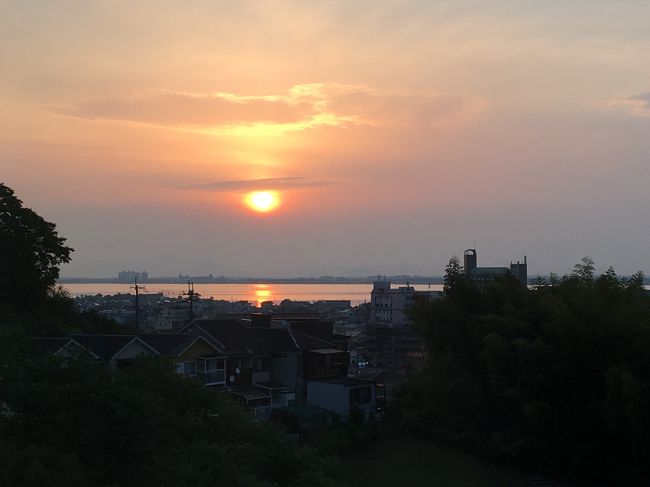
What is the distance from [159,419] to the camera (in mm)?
9281

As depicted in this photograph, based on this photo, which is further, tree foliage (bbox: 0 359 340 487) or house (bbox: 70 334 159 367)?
house (bbox: 70 334 159 367)

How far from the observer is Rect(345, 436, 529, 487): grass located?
15.0 meters

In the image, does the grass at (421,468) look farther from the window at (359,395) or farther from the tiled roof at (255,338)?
the tiled roof at (255,338)

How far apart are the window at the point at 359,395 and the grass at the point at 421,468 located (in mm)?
1998

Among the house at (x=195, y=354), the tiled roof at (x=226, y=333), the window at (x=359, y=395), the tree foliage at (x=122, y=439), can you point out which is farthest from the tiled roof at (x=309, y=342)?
the tree foliage at (x=122, y=439)

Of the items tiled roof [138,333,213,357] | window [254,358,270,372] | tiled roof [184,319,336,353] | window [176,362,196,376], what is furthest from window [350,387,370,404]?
tiled roof [138,333,213,357]

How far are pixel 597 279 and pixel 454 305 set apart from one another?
11.2ft

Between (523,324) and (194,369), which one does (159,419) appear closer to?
(523,324)

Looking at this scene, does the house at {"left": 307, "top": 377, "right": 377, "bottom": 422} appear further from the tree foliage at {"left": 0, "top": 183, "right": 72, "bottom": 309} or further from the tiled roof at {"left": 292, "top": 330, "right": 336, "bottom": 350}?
the tree foliage at {"left": 0, "top": 183, "right": 72, "bottom": 309}

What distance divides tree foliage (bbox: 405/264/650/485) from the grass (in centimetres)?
43

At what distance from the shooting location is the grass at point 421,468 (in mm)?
14977

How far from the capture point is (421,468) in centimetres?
1599

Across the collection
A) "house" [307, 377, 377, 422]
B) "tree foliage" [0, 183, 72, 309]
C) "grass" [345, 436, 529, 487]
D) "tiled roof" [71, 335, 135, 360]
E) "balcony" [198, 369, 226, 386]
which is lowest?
"grass" [345, 436, 529, 487]

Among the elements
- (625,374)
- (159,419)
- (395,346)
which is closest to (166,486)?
(159,419)
